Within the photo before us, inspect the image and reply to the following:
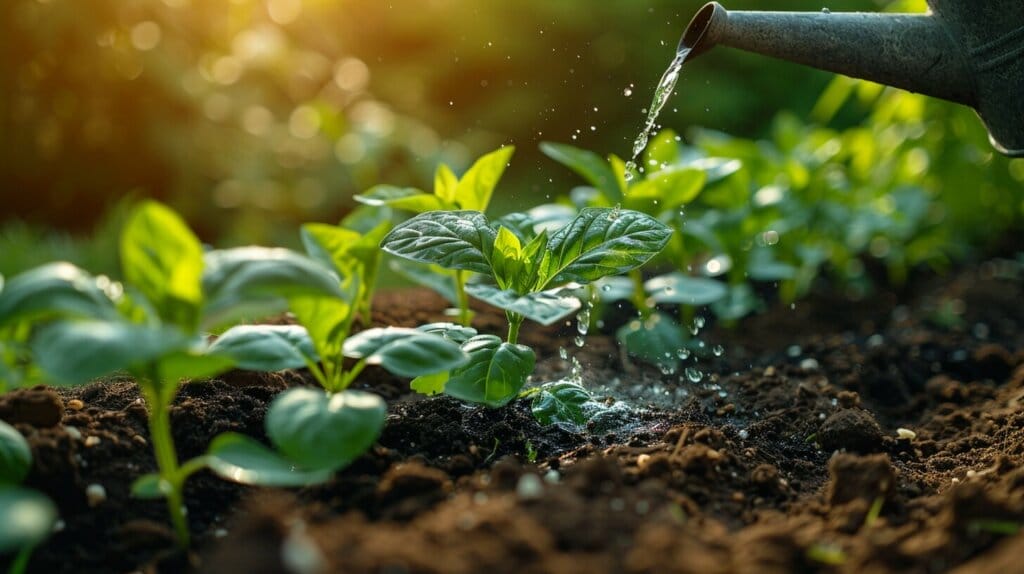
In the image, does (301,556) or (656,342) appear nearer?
(301,556)

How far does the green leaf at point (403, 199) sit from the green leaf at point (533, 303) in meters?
→ 0.40

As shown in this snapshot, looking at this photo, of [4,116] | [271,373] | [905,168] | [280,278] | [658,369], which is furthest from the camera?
[4,116]

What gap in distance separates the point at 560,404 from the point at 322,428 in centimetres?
56

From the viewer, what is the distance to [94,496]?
4.49 ft

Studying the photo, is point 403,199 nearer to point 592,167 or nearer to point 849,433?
point 592,167

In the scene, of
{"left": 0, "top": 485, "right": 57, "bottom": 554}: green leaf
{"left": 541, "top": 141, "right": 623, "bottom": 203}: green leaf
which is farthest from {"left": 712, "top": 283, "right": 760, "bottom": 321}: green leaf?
{"left": 0, "top": 485, "right": 57, "bottom": 554}: green leaf

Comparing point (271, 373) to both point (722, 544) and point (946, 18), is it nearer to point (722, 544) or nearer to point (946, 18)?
point (722, 544)

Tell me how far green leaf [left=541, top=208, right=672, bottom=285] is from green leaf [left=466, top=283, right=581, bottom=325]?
0.28 ft

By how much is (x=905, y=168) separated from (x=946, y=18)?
1802mm

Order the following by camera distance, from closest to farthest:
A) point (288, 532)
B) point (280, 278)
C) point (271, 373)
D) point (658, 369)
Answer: point (288, 532)
point (280, 278)
point (271, 373)
point (658, 369)

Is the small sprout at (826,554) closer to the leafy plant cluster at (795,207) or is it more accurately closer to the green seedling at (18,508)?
the green seedling at (18,508)

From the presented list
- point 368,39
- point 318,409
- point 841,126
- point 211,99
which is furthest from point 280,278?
point 841,126

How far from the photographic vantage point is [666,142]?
2.38 m

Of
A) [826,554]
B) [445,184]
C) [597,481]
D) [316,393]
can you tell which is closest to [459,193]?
[445,184]
